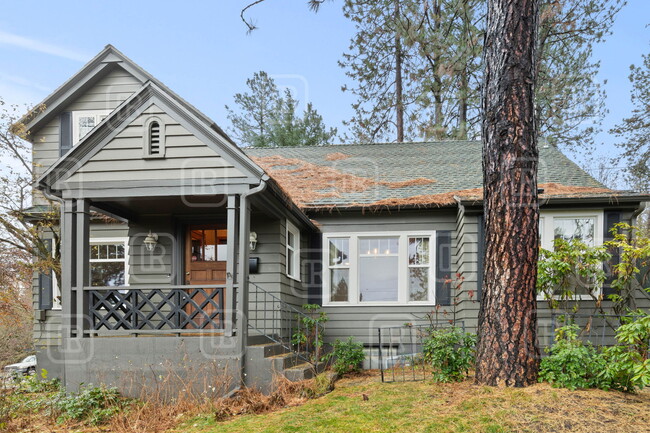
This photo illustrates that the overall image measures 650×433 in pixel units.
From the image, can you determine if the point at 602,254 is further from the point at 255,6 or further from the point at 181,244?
the point at 181,244

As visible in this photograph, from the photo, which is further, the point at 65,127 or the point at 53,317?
the point at 65,127

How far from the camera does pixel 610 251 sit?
799cm

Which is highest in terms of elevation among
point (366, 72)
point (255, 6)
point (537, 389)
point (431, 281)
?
point (366, 72)

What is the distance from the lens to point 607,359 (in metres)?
5.16

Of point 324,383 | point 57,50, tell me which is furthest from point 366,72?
point 324,383

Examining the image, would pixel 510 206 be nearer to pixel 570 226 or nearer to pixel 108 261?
pixel 570 226

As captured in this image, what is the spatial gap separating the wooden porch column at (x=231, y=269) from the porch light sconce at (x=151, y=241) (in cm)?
281

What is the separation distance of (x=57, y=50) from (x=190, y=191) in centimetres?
1372

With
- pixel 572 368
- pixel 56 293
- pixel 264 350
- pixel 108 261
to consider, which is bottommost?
pixel 264 350

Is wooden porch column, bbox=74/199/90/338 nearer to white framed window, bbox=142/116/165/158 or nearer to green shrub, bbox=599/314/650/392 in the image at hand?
white framed window, bbox=142/116/165/158

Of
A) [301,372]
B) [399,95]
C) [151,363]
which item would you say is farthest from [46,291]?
[399,95]

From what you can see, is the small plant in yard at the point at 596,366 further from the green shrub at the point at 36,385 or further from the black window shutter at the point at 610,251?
the green shrub at the point at 36,385

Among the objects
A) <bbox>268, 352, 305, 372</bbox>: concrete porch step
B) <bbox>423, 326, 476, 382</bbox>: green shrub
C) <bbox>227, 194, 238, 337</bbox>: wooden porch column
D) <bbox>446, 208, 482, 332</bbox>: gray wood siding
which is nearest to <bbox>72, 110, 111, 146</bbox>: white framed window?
<bbox>227, 194, 238, 337</bbox>: wooden porch column

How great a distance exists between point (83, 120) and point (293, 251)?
5.82 m
